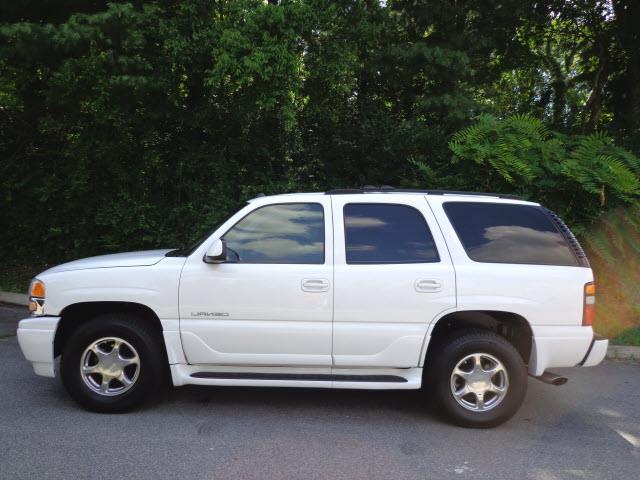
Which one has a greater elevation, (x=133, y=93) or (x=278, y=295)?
(x=133, y=93)

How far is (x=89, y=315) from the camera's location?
189 inches

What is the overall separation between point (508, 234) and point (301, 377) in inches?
79.9

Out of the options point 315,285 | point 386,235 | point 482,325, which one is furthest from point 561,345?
point 315,285

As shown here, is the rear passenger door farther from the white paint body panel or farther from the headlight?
the headlight

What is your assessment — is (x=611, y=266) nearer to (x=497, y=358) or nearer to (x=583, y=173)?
(x=583, y=173)

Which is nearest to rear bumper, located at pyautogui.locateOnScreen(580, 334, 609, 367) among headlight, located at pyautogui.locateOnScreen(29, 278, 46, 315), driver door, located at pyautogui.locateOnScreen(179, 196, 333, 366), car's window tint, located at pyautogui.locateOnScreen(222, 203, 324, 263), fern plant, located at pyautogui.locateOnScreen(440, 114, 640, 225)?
driver door, located at pyautogui.locateOnScreen(179, 196, 333, 366)

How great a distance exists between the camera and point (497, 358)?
174 inches

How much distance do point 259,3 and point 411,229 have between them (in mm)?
4461

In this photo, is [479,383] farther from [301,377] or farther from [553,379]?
[301,377]

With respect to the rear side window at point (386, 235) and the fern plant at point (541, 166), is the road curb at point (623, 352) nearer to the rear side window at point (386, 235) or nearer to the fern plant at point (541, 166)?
the fern plant at point (541, 166)

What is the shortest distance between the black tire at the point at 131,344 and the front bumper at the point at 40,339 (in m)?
0.12

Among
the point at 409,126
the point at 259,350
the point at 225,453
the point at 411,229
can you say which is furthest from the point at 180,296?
the point at 409,126

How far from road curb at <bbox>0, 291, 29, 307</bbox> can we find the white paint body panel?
186 inches

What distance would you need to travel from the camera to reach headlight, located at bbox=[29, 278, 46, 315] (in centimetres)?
458
